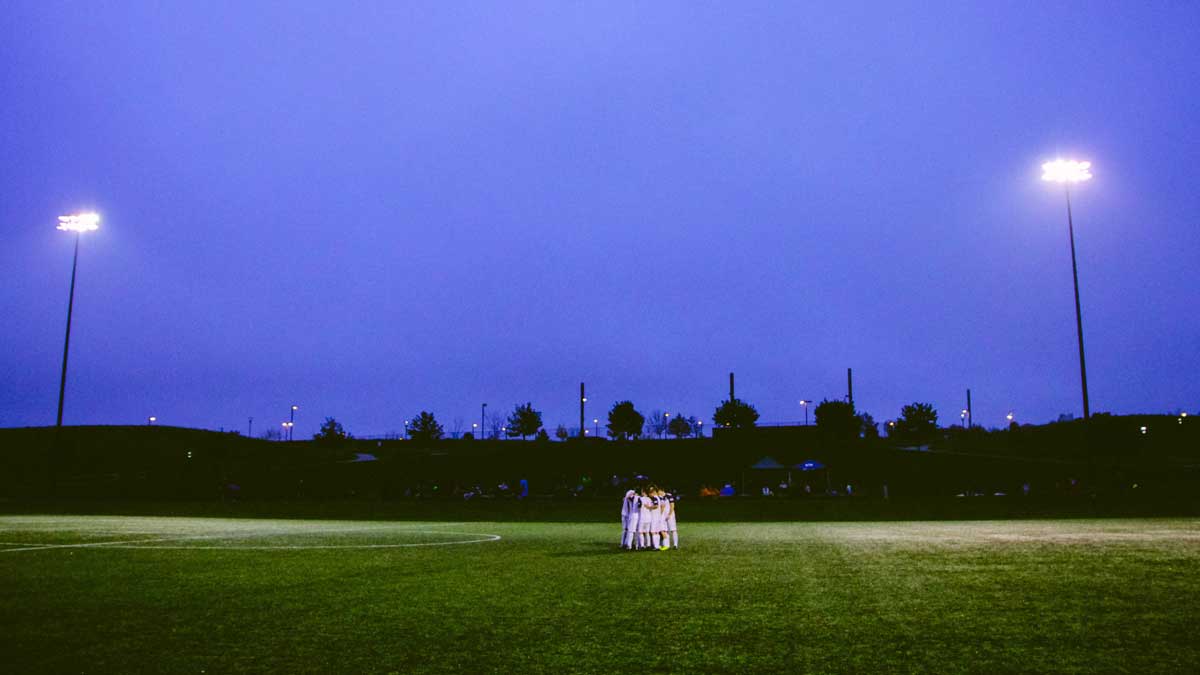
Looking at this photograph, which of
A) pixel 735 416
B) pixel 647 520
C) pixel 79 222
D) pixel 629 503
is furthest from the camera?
pixel 735 416

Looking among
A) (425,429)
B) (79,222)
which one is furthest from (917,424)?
(79,222)

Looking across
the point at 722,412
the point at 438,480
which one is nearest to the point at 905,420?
the point at 722,412

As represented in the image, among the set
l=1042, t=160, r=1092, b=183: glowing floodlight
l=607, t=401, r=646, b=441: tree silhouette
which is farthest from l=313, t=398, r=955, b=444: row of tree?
l=1042, t=160, r=1092, b=183: glowing floodlight

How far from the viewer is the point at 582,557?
18016mm

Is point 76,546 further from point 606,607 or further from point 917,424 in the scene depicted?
point 917,424

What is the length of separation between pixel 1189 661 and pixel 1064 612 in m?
2.62

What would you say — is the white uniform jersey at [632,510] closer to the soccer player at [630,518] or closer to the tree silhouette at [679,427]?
the soccer player at [630,518]

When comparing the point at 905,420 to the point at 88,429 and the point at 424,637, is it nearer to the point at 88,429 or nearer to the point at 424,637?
the point at 88,429

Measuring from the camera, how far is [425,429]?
119 m

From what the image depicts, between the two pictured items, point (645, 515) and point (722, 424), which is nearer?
point (645, 515)

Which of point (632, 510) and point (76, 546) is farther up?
point (632, 510)

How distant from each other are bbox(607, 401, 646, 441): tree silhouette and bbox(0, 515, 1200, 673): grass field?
86.5m

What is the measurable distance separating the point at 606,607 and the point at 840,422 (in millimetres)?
78992

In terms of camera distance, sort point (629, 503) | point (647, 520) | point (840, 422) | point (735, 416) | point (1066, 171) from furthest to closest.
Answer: point (735, 416) → point (840, 422) → point (1066, 171) → point (629, 503) → point (647, 520)
